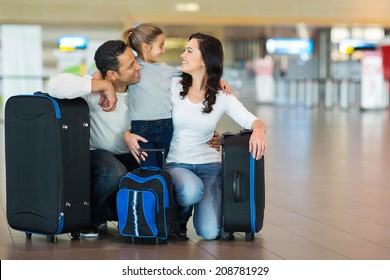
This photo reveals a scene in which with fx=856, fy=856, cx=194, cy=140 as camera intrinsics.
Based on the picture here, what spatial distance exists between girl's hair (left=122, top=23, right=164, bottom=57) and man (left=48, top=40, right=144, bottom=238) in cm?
13

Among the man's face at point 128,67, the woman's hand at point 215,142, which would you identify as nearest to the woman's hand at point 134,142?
the man's face at point 128,67

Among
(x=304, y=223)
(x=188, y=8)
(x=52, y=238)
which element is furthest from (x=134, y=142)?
(x=188, y=8)

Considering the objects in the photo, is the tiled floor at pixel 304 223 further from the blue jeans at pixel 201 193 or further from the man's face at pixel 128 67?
the man's face at pixel 128 67

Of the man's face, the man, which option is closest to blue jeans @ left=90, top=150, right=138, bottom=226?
the man

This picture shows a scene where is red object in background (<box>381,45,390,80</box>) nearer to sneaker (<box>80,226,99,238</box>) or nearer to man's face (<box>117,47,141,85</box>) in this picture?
man's face (<box>117,47,141,85</box>)

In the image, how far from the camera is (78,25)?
78.6 feet

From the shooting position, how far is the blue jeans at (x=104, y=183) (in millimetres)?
5340

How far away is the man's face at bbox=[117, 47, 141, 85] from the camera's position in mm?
5301

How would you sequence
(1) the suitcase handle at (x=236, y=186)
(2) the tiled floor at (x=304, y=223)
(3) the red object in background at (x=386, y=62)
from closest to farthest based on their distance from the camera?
(2) the tiled floor at (x=304, y=223), (1) the suitcase handle at (x=236, y=186), (3) the red object in background at (x=386, y=62)

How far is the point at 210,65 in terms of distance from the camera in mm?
5379

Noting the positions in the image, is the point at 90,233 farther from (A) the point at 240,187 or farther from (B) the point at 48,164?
(A) the point at 240,187

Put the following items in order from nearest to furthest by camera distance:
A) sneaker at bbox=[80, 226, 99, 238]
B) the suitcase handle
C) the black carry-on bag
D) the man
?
the black carry-on bag < the suitcase handle < the man < sneaker at bbox=[80, 226, 99, 238]

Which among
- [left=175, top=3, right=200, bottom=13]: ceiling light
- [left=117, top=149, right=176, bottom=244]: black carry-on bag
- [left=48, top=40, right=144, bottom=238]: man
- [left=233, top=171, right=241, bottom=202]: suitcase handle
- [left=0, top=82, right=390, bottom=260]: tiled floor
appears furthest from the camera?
[left=175, top=3, right=200, bottom=13]: ceiling light

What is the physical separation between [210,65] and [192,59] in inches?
4.7
